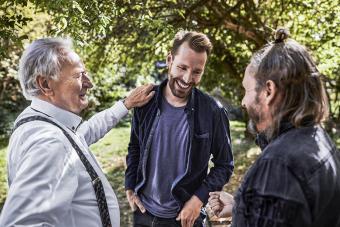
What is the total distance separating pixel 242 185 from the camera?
1764mm

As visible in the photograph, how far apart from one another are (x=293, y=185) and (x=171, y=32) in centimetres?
322

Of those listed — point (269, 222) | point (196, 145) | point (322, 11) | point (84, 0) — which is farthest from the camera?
point (322, 11)

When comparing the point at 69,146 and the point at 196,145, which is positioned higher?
the point at 69,146

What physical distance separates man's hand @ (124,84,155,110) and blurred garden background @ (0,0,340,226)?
0.89 meters

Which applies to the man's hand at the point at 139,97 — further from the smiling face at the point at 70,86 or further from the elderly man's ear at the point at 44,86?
the elderly man's ear at the point at 44,86

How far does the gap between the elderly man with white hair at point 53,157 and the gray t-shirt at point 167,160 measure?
792 millimetres

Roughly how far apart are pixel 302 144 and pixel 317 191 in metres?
0.19

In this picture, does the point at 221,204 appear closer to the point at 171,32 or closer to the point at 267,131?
the point at 267,131

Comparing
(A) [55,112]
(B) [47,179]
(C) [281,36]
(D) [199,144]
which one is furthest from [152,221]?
(C) [281,36]

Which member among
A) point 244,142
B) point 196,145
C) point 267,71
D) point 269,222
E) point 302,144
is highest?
point 267,71

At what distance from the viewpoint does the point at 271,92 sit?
1.78m

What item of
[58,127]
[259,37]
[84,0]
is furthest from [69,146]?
[259,37]

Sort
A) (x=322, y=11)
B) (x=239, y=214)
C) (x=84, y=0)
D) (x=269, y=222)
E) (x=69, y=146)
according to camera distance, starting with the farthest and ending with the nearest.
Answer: (x=322, y=11), (x=84, y=0), (x=69, y=146), (x=239, y=214), (x=269, y=222)

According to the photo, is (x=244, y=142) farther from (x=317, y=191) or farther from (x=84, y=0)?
(x=317, y=191)
